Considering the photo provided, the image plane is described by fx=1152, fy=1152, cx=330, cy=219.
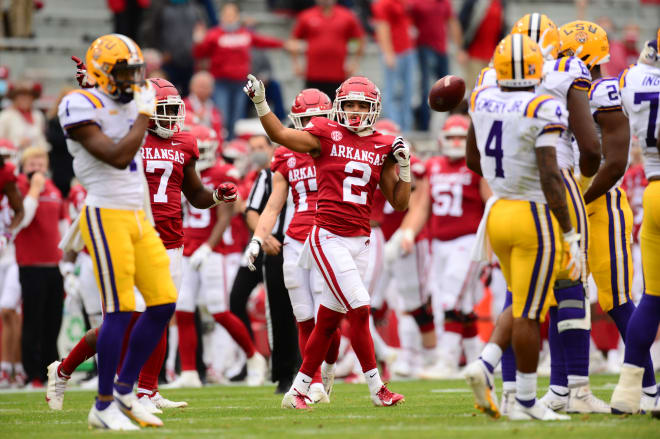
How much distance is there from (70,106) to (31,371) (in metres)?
5.71

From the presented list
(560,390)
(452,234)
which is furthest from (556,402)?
(452,234)

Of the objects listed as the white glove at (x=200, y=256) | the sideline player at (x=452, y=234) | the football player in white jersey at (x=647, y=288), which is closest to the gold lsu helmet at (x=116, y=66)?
the football player in white jersey at (x=647, y=288)

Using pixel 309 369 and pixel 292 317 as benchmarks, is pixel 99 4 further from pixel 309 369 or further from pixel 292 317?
pixel 309 369

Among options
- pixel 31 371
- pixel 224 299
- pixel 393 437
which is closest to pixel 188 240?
pixel 224 299

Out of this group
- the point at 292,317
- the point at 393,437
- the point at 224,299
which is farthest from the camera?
the point at 224,299

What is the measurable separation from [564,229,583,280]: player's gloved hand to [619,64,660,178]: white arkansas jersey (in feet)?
2.70

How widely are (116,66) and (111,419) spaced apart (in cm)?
188

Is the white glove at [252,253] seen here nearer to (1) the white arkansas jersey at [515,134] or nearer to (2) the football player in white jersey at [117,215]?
(2) the football player in white jersey at [117,215]

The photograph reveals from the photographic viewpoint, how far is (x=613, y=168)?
6816 mm

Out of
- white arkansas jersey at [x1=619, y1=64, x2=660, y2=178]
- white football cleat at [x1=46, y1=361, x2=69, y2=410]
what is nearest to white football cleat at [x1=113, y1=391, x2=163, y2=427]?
white football cleat at [x1=46, y1=361, x2=69, y2=410]

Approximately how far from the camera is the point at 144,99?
6152mm

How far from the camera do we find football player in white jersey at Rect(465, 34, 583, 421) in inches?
235

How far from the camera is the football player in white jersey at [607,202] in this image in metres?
6.84

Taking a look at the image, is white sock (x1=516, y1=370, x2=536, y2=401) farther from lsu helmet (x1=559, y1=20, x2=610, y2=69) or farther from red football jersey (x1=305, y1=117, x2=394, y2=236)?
lsu helmet (x1=559, y1=20, x2=610, y2=69)
